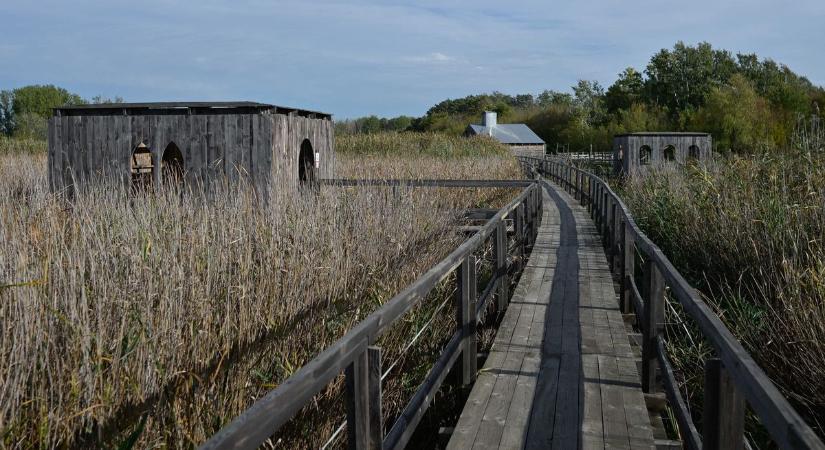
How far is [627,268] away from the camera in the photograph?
7109 mm

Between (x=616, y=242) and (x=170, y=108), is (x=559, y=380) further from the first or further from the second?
(x=170, y=108)

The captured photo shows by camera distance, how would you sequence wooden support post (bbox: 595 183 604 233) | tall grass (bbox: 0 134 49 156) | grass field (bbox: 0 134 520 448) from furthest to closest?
tall grass (bbox: 0 134 49 156) < wooden support post (bbox: 595 183 604 233) < grass field (bbox: 0 134 520 448)

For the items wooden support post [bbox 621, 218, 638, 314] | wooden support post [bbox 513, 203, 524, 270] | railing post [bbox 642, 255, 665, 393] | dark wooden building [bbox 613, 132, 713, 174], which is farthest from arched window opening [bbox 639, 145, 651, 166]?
railing post [bbox 642, 255, 665, 393]

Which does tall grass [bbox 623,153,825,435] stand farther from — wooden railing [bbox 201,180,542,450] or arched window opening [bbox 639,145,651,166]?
arched window opening [bbox 639,145,651,166]

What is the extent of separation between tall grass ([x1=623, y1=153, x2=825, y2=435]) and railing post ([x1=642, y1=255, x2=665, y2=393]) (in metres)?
0.72

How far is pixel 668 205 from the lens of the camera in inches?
449

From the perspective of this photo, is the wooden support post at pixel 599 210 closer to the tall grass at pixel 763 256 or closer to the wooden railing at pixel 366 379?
the tall grass at pixel 763 256

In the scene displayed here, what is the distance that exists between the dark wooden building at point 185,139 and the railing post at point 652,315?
312 inches

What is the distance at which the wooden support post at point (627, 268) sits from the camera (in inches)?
277

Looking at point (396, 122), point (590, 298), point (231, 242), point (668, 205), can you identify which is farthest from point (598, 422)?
point (396, 122)

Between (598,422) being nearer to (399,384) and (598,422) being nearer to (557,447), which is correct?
(557,447)

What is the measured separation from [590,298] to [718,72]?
6870 cm

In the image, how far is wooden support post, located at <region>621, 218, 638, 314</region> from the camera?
7.04 meters

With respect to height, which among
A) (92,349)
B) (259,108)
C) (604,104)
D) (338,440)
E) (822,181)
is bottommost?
(338,440)
